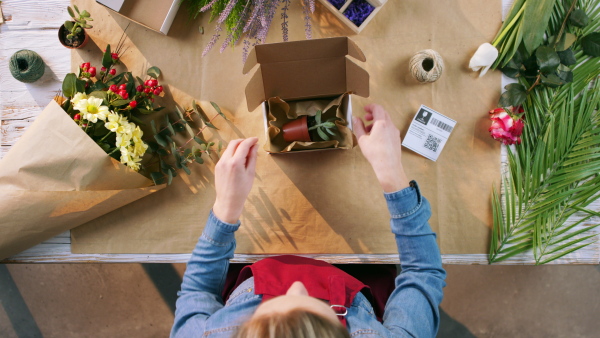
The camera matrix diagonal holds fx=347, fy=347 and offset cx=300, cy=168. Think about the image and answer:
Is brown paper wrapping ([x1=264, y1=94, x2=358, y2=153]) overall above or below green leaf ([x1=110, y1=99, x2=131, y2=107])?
above

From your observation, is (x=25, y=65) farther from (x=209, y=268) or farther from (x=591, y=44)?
(x=591, y=44)

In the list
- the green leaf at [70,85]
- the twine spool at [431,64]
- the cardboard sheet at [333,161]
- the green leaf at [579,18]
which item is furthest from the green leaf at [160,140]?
the green leaf at [579,18]

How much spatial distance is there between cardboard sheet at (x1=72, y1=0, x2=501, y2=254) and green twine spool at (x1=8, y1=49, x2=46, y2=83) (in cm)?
19

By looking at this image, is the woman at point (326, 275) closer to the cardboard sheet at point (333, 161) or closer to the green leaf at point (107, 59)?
the cardboard sheet at point (333, 161)

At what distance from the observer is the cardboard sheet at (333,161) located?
1069mm

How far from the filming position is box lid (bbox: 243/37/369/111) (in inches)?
34.9

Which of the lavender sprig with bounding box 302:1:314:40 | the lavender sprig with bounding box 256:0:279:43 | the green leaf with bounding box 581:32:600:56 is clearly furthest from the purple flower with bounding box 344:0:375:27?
the green leaf with bounding box 581:32:600:56

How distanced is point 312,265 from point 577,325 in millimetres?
1524

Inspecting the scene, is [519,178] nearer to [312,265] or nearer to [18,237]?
[312,265]

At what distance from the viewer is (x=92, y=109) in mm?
911

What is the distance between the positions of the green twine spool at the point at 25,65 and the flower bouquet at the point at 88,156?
0.44ft

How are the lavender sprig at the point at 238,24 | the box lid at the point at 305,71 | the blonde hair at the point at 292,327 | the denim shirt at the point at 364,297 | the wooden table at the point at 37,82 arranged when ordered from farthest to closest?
1. the wooden table at the point at 37,82
2. the lavender sprig at the point at 238,24
3. the box lid at the point at 305,71
4. the denim shirt at the point at 364,297
5. the blonde hair at the point at 292,327

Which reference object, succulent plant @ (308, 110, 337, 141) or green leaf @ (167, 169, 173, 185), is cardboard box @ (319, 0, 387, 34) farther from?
green leaf @ (167, 169, 173, 185)

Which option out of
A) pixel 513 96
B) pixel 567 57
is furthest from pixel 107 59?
pixel 567 57
